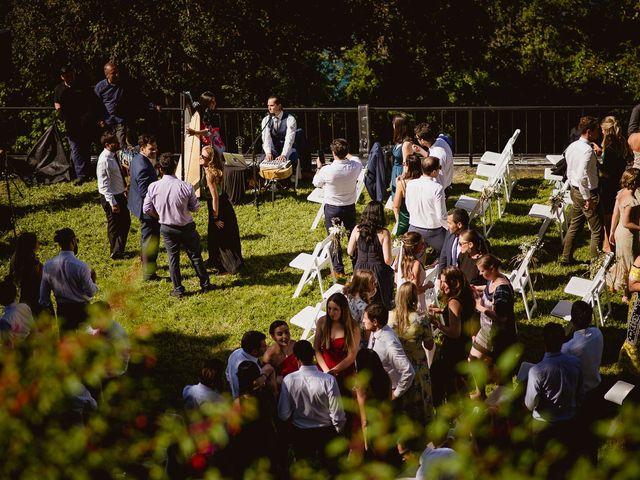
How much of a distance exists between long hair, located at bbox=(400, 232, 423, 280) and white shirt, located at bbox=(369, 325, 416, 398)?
1455 millimetres

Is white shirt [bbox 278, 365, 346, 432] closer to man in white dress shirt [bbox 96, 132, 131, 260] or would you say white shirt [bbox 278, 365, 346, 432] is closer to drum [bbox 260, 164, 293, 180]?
man in white dress shirt [bbox 96, 132, 131, 260]

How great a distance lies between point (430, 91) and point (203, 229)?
10199 mm

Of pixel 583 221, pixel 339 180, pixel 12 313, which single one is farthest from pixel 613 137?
pixel 12 313

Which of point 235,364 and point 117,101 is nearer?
point 235,364

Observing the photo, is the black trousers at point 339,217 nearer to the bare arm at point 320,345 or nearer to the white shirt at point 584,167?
the white shirt at point 584,167

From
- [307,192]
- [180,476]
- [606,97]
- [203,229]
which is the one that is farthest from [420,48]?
[180,476]

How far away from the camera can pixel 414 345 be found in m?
6.41

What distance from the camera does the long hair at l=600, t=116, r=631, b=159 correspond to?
9586mm

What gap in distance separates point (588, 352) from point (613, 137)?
4181 mm

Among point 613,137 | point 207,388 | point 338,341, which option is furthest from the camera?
point 613,137

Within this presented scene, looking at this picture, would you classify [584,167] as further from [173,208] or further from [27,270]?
[27,270]

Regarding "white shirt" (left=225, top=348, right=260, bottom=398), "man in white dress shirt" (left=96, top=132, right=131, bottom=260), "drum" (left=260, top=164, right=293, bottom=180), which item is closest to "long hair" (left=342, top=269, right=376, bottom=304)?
"white shirt" (left=225, top=348, right=260, bottom=398)

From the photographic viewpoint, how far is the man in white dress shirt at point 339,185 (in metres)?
9.19

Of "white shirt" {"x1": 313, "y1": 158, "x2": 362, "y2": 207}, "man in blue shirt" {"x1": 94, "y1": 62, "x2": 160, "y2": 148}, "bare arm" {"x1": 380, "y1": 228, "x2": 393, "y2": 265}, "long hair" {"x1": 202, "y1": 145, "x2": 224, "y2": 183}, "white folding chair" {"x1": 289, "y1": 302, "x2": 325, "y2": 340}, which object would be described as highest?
"man in blue shirt" {"x1": 94, "y1": 62, "x2": 160, "y2": 148}
